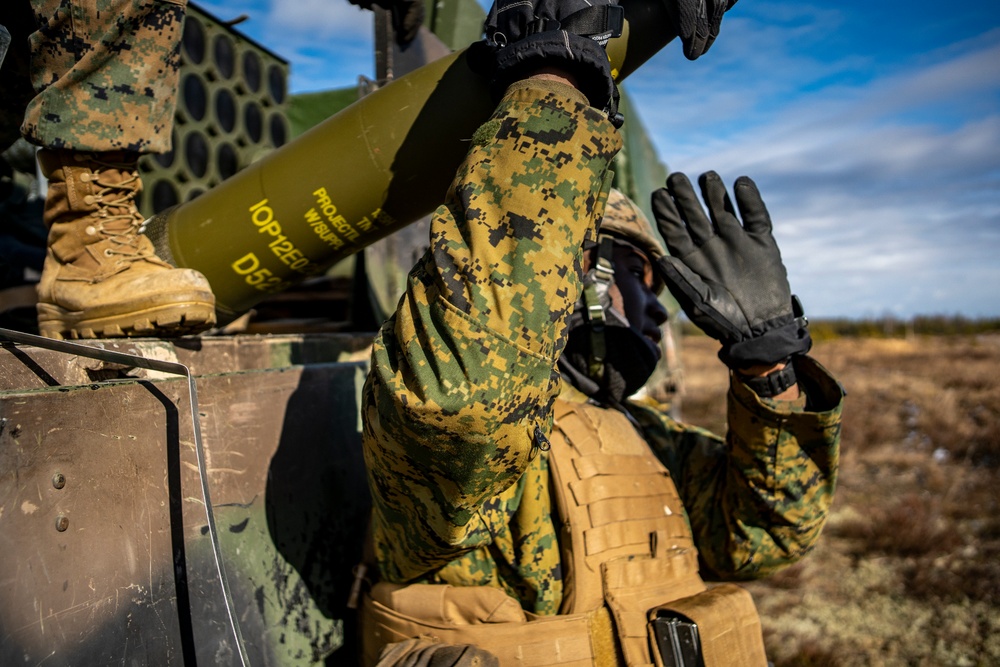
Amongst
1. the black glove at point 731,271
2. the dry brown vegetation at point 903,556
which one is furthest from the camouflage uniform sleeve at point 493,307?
the dry brown vegetation at point 903,556

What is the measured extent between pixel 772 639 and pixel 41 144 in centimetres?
395

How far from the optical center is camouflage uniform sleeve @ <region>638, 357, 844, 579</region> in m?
1.93

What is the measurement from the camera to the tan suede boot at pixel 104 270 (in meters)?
1.77

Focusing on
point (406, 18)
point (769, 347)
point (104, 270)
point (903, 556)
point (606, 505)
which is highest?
point (406, 18)

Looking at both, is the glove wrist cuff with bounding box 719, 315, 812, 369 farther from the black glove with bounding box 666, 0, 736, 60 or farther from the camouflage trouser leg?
the camouflage trouser leg

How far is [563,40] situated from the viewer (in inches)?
50.1

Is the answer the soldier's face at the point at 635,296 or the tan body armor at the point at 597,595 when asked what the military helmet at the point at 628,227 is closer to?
the soldier's face at the point at 635,296

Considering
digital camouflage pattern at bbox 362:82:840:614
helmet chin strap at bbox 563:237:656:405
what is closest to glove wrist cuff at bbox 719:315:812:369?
helmet chin strap at bbox 563:237:656:405

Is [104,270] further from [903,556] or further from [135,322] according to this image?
[903,556]

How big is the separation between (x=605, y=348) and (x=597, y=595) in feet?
2.10

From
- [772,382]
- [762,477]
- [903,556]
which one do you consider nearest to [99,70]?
[772,382]

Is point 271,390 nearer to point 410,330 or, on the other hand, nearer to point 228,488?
point 228,488

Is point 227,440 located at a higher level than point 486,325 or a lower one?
lower

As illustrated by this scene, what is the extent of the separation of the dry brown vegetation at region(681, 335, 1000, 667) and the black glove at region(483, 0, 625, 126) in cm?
342
